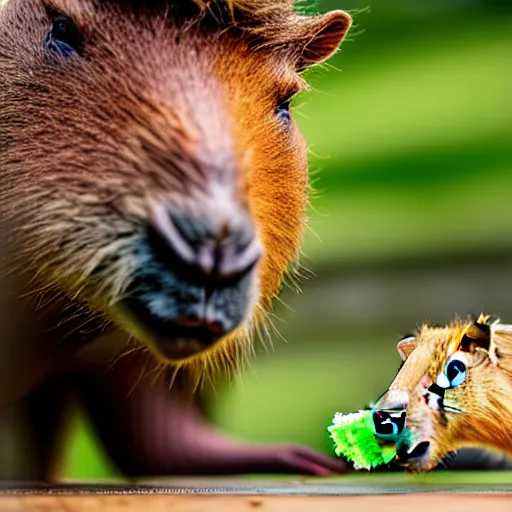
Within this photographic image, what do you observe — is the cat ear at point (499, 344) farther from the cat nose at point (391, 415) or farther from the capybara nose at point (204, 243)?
the capybara nose at point (204, 243)

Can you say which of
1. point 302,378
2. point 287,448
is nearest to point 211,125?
point 287,448

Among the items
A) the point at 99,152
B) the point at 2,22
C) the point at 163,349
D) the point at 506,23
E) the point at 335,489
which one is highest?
the point at 506,23

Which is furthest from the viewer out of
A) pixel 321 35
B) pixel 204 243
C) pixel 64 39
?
pixel 321 35

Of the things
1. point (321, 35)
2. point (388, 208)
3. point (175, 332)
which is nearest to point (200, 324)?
point (175, 332)

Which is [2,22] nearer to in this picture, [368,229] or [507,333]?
[507,333]

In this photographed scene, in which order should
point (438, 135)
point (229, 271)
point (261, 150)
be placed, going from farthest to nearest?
1. point (438, 135)
2. point (261, 150)
3. point (229, 271)

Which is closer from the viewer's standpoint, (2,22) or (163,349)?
(163,349)

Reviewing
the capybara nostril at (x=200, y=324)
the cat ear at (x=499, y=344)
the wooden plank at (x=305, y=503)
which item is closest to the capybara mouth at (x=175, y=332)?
the capybara nostril at (x=200, y=324)

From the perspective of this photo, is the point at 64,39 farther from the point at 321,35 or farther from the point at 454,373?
the point at 454,373
